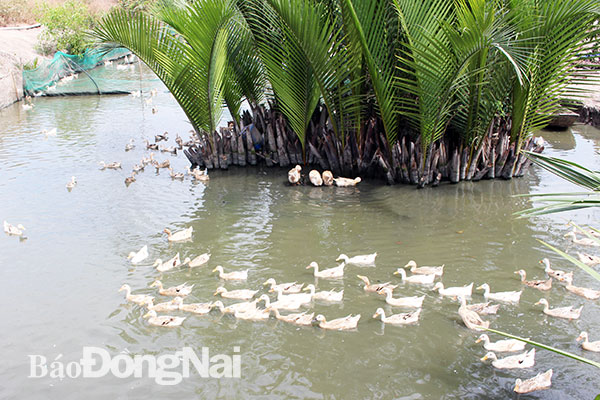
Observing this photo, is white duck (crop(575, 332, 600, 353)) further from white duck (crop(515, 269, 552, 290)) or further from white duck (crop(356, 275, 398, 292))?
white duck (crop(356, 275, 398, 292))

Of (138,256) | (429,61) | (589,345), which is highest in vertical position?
(429,61)

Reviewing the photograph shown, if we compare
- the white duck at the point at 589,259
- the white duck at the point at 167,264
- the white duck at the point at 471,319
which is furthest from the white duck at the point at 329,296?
the white duck at the point at 589,259

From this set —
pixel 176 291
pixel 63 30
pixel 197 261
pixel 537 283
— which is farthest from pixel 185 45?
pixel 63 30

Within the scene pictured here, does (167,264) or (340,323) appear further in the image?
(167,264)

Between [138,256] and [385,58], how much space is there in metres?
5.87

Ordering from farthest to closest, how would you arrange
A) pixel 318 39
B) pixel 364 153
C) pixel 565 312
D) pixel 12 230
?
1. pixel 364 153
2. pixel 318 39
3. pixel 12 230
4. pixel 565 312

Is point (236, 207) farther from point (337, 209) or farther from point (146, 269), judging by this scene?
point (146, 269)

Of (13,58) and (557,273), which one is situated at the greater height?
(13,58)

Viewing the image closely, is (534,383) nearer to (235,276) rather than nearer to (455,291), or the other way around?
(455,291)

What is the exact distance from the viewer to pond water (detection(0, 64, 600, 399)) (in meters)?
5.88

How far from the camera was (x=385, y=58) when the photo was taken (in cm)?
1066

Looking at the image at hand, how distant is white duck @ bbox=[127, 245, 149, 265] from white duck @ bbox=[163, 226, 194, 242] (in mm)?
652

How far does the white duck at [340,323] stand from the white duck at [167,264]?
9.03 ft

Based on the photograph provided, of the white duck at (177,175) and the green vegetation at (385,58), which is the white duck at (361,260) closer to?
the green vegetation at (385,58)
